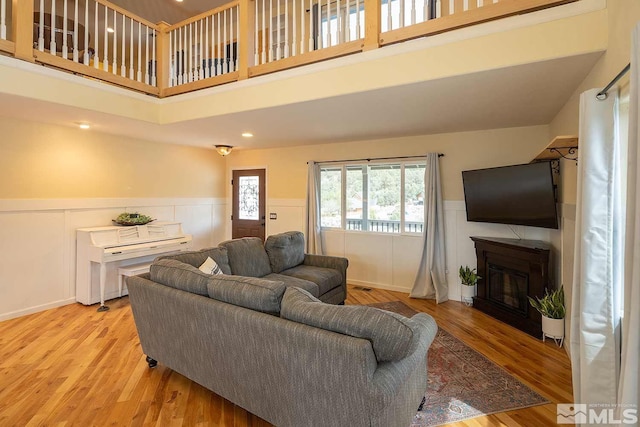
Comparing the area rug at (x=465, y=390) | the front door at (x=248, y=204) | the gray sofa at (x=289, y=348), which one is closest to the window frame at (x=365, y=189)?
the front door at (x=248, y=204)

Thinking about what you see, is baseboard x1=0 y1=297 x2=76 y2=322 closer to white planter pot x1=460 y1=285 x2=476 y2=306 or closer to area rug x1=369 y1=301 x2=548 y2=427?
area rug x1=369 y1=301 x2=548 y2=427

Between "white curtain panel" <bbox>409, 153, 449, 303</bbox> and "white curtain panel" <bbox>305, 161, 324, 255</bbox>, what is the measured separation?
5.67 feet

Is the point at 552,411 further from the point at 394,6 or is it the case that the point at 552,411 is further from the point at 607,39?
the point at 394,6

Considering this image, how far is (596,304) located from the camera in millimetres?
1568

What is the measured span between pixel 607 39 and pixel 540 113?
60.8 inches

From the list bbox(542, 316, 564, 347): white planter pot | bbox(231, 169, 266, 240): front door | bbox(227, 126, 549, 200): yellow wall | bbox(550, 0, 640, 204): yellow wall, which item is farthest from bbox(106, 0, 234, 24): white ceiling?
bbox(542, 316, 564, 347): white planter pot

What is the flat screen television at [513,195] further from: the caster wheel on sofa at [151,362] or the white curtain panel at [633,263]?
the caster wheel on sofa at [151,362]

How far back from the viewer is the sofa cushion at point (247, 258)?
3486 mm

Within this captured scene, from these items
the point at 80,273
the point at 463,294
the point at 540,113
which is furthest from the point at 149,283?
the point at 540,113

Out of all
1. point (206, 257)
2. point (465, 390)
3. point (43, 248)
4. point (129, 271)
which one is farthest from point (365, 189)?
point (43, 248)

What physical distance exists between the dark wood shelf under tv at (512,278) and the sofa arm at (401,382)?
2.07 m

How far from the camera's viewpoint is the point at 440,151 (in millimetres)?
4410

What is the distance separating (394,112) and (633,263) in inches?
96.8

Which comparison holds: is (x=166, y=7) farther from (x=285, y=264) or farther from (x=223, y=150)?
(x=285, y=264)
